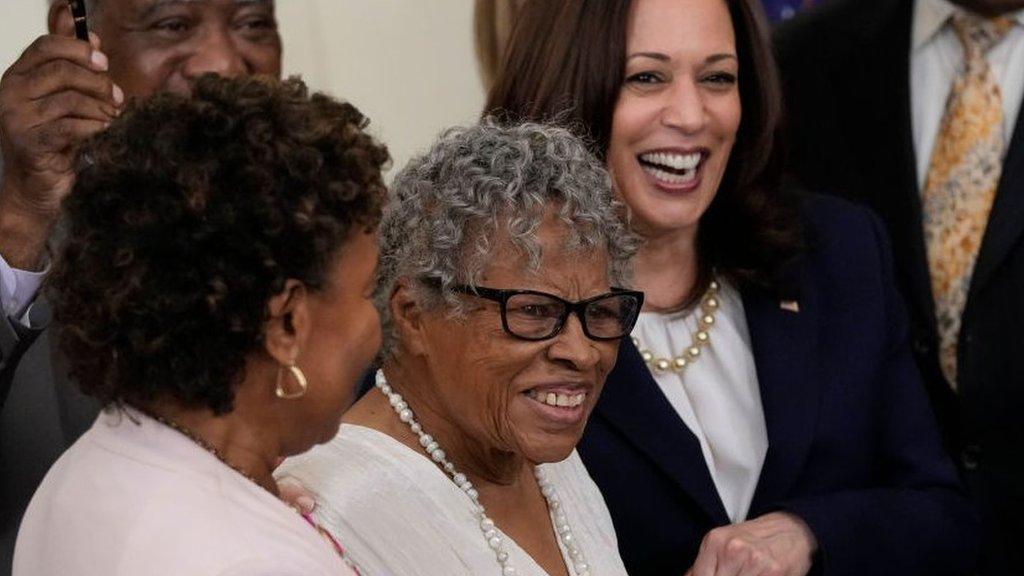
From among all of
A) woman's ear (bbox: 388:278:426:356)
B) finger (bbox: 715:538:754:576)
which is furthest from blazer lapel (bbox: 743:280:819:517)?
woman's ear (bbox: 388:278:426:356)

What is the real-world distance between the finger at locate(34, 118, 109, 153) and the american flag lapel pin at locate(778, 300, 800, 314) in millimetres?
1228

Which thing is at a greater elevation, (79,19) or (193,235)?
(79,19)

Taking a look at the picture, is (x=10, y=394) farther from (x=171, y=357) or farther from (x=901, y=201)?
(x=901, y=201)

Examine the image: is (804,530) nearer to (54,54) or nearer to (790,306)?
(790,306)

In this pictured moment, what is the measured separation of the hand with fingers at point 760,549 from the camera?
253 centimetres

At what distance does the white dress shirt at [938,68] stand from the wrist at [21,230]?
181 centimetres

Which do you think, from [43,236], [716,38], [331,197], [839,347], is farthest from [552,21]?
[331,197]

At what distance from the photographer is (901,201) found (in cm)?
333

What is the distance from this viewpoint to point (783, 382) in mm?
2807

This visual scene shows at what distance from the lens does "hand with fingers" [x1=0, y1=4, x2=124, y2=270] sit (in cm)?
228

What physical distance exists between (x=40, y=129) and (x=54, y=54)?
0.38 ft

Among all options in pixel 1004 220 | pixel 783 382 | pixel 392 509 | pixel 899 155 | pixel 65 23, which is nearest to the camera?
pixel 392 509

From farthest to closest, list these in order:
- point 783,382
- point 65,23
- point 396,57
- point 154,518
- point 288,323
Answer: point 396,57 → point 783,382 → point 65,23 → point 288,323 → point 154,518

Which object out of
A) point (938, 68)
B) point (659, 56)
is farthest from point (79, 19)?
point (938, 68)
